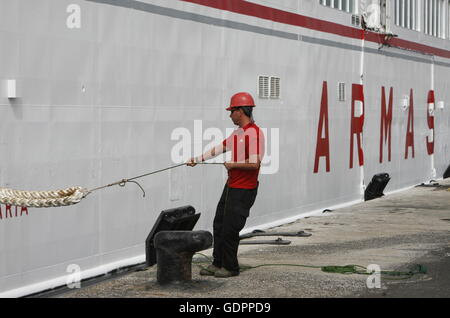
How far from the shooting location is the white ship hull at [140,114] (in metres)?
8.89

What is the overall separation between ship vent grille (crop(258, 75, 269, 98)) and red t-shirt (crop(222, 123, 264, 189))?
14.6 ft

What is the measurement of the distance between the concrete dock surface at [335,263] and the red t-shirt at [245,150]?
1.03 m

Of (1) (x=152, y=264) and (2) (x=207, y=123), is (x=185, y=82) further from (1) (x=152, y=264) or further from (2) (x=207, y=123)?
(1) (x=152, y=264)

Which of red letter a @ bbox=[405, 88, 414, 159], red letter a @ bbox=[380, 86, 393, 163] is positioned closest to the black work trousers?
red letter a @ bbox=[380, 86, 393, 163]

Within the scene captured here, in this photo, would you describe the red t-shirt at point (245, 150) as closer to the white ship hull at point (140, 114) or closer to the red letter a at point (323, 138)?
the white ship hull at point (140, 114)

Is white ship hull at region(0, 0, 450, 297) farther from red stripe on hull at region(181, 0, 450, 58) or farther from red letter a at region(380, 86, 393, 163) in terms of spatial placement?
red letter a at region(380, 86, 393, 163)

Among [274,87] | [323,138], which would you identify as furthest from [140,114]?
[323,138]

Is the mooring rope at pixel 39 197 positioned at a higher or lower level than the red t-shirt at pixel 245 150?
lower

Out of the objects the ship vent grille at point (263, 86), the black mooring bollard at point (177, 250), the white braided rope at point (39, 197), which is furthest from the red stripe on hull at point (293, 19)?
Answer: the white braided rope at point (39, 197)

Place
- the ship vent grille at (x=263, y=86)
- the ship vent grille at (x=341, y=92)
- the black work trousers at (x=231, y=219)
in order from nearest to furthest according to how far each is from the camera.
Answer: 1. the black work trousers at (x=231, y=219)
2. the ship vent grille at (x=263, y=86)
3. the ship vent grille at (x=341, y=92)

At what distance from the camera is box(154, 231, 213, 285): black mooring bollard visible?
9.27 meters

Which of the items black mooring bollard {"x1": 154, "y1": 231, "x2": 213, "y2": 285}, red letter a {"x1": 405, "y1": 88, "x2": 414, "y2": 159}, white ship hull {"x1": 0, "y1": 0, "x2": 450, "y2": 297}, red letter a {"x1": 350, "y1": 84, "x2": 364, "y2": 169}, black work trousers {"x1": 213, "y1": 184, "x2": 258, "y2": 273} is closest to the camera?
white ship hull {"x1": 0, "y1": 0, "x2": 450, "y2": 297}

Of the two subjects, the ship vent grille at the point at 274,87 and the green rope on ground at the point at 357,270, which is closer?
the green rope on ground at the point at 357,270

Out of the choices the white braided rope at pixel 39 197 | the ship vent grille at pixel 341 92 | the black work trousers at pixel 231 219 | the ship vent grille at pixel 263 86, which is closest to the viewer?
the white braided rope at pixel 39 197
